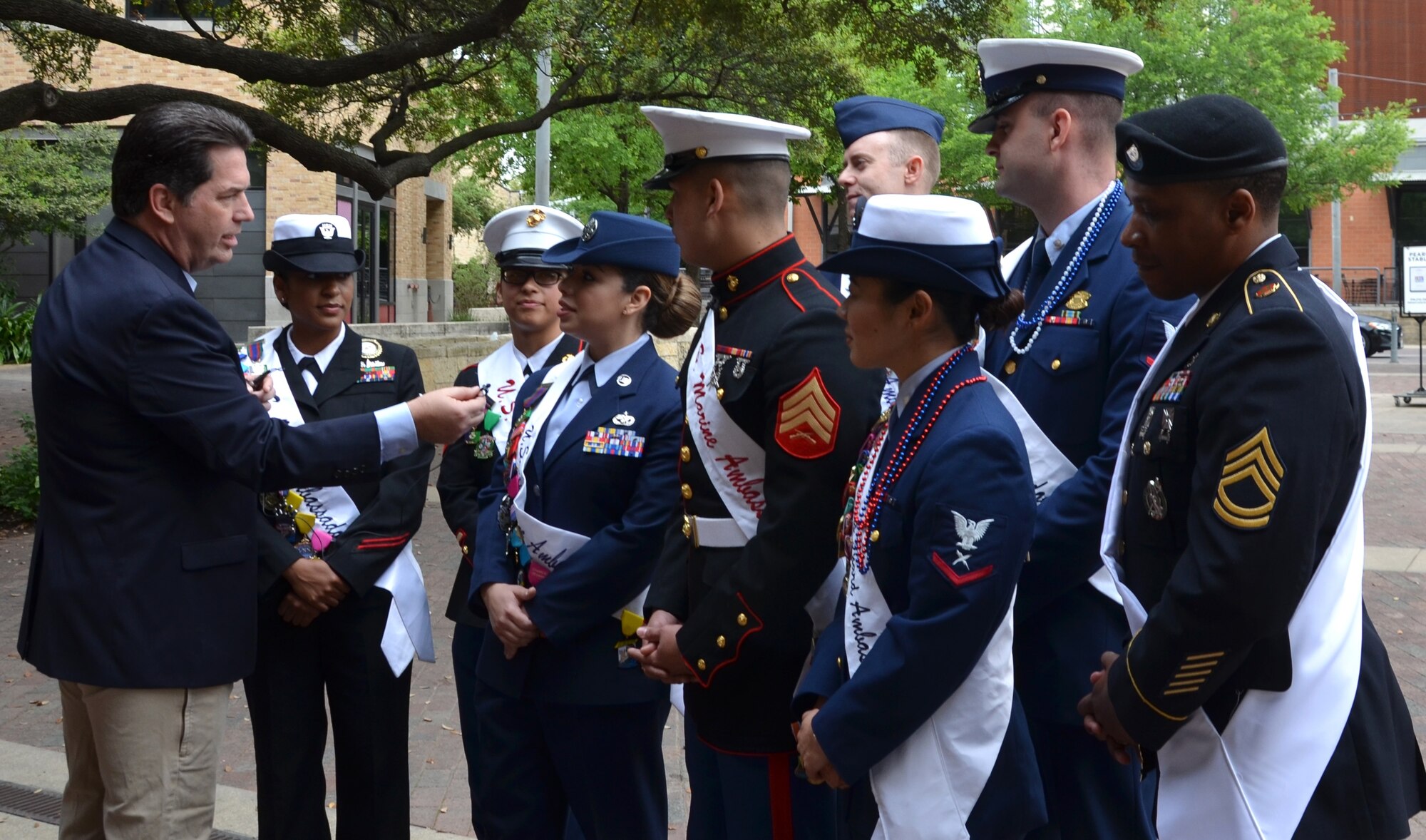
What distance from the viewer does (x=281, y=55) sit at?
1117 centimetres

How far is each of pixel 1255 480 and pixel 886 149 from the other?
7.14ft

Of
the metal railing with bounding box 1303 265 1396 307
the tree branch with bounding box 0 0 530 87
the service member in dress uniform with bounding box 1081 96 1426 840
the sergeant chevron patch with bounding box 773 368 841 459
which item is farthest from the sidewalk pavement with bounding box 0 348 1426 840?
the metal railing with bounding box 1303 265 1396 307

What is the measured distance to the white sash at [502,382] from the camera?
4.70m

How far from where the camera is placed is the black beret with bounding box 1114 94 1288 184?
7.76ft

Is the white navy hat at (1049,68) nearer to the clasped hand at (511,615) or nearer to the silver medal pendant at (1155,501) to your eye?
the silver medal pendant at (1155,501)

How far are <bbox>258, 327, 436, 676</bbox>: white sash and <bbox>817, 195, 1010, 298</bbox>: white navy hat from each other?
2.17 m

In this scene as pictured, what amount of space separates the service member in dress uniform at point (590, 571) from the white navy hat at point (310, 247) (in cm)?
95

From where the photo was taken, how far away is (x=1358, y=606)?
2.31 m

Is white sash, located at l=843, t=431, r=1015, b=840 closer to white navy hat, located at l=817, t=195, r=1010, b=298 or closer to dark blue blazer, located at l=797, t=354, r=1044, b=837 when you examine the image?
dark blue blazer, located at l=797, t=354, r=1044, b=837

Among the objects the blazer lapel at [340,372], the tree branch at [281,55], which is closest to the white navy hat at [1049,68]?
the blazer lapel at [340,372]

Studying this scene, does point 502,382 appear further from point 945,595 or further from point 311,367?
point 945,595

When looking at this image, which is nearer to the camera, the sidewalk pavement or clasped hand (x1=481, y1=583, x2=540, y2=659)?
clasped hand (x1=481, y1=583, x2=540, y2=659)

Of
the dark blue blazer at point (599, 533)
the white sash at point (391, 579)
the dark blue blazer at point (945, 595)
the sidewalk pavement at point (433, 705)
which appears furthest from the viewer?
the sidewalk pavement at point (433, 705)

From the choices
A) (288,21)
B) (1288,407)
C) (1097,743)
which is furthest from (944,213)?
(288,21)
